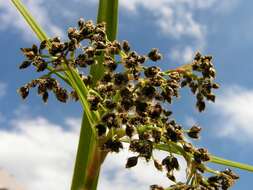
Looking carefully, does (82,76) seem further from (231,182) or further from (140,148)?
(231,182)

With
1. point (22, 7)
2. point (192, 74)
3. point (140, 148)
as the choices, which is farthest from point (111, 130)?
point (22, 7)

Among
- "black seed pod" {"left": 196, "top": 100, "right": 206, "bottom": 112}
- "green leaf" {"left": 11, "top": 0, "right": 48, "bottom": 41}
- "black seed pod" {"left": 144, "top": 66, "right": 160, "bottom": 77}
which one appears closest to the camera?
"black seed pod" {"left": 144, "top": 66, "right": 160, "bottom": 77}

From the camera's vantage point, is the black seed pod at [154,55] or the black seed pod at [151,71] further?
the black seed pod at [154,55]

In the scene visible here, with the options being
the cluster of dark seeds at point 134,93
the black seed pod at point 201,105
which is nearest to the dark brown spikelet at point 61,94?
the cluster of dark seeds at point 134,93

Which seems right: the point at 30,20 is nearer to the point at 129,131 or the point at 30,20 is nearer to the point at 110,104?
the point at 110,104

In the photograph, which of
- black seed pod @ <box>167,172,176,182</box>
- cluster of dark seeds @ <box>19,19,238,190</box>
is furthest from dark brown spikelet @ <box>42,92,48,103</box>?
black seed pod @ <box>167,172,176,182</box>

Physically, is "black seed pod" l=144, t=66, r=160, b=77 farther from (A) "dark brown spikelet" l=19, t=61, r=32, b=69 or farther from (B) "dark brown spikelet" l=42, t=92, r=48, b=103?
(A) "dark brown spikelet" l=19, t=61, r=32, b=69

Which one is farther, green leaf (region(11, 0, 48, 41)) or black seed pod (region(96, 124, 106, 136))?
green leaf (region(11, 0, 48, 41))

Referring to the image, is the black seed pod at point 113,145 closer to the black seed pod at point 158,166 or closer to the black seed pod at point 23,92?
the black seed pod at point 158,166
